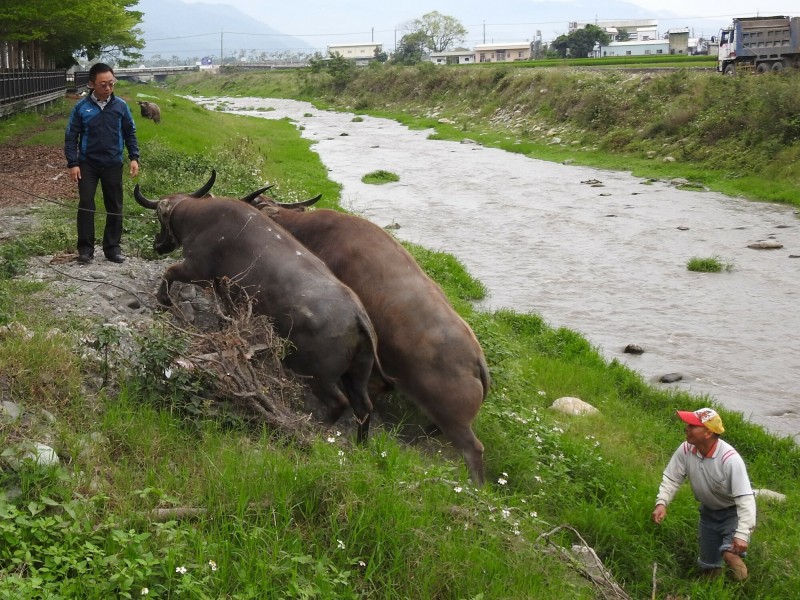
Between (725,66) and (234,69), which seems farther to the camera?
(234,69)

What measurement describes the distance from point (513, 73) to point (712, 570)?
39.2 metres

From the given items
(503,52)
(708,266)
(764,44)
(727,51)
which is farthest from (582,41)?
(708,266)

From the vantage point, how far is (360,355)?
666 cm

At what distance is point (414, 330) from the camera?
704 cm

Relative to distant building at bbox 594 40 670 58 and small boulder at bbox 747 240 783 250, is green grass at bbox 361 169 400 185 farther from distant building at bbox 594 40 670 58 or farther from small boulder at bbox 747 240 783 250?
distant building at bbox 594 40 670 58

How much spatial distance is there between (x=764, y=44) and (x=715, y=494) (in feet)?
111

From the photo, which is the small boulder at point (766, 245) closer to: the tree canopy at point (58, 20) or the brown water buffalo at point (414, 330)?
the brown water buffalo at point (414, 330)

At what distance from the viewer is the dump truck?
3394cm

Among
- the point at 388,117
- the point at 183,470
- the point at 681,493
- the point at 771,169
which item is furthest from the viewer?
the point at 388,117

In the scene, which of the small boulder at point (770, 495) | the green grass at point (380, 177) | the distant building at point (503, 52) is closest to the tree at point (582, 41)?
the distant building at point (503, 52)

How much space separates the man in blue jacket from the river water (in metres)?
5.81

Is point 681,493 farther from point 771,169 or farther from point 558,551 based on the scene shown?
point 771,169

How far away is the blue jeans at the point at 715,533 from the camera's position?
5902 mm

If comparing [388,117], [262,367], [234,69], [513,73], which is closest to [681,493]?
[262,367]
